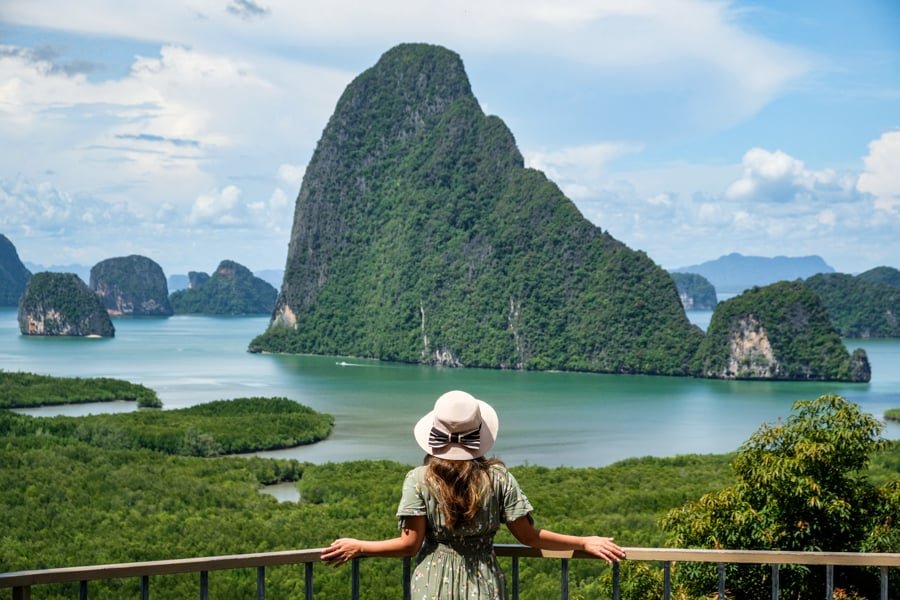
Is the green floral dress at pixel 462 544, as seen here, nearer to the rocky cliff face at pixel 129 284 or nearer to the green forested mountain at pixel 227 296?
the rocky cliff face at pixel 129 284

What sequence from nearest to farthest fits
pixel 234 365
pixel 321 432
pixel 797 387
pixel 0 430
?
pixel 0 430 → pixel 321 432 → pixel 797 387 → pixel 234 365

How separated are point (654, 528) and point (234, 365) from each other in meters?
52.0

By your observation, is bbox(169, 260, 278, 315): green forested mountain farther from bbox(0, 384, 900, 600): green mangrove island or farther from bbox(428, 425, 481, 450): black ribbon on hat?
bbox(428, 425, 481, 450): black ribbon on hat

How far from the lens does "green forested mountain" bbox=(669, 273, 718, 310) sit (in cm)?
17338

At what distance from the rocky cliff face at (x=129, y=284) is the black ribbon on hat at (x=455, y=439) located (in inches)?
5700

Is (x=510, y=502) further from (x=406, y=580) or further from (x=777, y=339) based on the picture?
(x=777, y=339)

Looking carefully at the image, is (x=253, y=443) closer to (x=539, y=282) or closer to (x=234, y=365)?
(x=234, y=365)

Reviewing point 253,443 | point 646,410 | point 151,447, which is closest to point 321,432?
point 253,443

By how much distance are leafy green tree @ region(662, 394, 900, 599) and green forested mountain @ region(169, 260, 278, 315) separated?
489ft

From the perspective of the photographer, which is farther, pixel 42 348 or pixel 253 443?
pixel 42 348

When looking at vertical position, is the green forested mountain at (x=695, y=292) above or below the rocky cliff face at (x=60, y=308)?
above

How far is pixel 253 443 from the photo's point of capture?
109 ft

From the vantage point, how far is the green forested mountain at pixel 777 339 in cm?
5959

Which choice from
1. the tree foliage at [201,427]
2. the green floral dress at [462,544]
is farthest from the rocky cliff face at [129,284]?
the green floral dress at [462,544]
